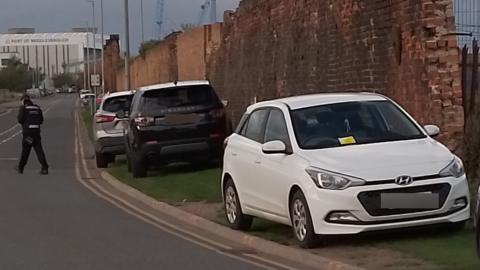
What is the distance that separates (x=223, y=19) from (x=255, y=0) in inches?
249

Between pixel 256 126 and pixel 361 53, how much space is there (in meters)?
4.87

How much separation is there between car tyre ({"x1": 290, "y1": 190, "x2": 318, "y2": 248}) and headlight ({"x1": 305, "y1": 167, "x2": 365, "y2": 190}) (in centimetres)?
28

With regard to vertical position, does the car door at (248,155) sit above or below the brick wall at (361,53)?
below

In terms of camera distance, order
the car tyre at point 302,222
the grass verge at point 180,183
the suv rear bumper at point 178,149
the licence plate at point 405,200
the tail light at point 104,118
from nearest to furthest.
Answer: the licence plate at point 405,200 < the car tyre at point 302,222 < the grass verge at point 180,183 < the suv rear bumper at point 178,149 < the tail light at point 104,118

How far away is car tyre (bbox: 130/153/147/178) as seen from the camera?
73.7 ft

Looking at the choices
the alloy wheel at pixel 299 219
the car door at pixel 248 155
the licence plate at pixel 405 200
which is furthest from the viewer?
the car door at pixel 248 155

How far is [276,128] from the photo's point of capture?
1306 centimetres

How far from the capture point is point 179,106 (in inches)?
874

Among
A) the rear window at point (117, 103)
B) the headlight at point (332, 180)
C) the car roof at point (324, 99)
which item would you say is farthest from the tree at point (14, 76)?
the headlight at point (332, 180)

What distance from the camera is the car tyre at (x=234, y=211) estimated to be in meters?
13.9

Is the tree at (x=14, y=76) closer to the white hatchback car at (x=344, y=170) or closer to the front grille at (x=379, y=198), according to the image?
the white hatchback car at (x=344, y=170)

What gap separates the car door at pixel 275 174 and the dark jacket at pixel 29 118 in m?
13.2

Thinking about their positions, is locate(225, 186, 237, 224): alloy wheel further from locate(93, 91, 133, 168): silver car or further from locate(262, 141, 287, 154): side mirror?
locate(93, 91, 133, 168): silver car

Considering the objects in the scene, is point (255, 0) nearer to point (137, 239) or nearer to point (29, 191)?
point (29, 191)
